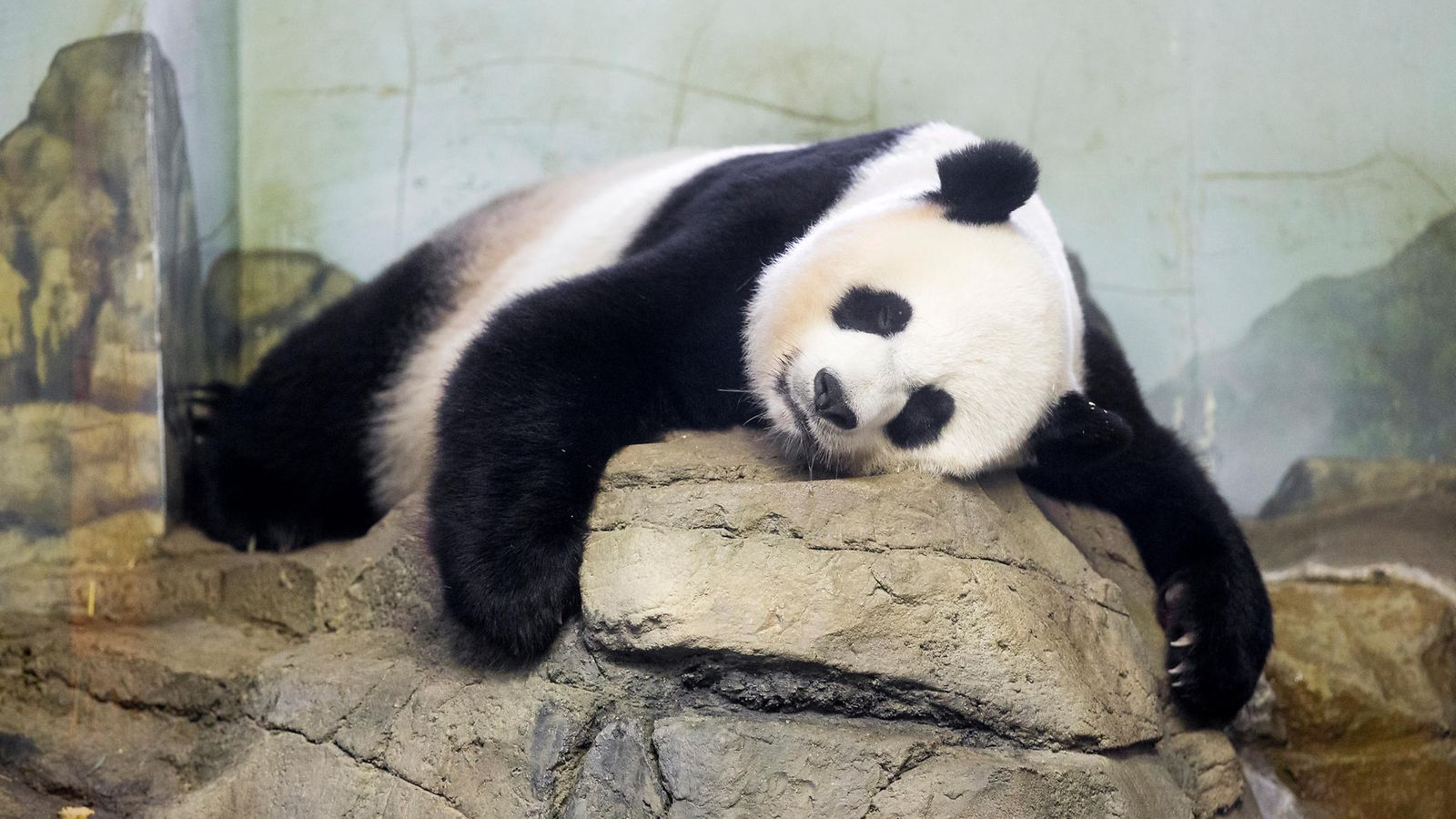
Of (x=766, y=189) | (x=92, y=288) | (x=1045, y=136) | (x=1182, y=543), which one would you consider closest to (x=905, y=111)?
(x=1045, y=136)

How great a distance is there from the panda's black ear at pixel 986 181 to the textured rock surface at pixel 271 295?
288cm

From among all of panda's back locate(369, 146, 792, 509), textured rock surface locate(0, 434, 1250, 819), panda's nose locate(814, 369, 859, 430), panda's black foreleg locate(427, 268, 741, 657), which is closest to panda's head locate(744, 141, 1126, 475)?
panda's nose locate(814, 369, 859, 430)

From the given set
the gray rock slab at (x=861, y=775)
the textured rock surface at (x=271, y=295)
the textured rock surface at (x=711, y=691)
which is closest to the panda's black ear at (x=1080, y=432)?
the textured rock surface at (x=711, y=691)

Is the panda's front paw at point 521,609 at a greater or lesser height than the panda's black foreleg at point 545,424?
lesser

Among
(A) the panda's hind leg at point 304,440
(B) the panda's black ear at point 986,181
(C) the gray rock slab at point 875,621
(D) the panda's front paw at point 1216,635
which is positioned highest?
(B) the panda's black ear at point 986,181

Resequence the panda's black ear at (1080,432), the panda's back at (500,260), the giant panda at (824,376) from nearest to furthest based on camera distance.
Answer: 1. the giant panda at (824,376)
2. the panda's black ear at (1080,432)
3. the panda's back at (500,260)

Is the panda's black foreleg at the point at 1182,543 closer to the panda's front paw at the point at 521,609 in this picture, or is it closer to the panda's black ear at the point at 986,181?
the panda's black ear at the point at 986,181

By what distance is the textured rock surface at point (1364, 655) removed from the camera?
345cm

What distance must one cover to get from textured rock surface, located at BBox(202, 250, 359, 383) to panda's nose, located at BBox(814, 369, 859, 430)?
290 centimetres

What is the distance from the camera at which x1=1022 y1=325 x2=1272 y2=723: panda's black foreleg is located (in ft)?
10.1

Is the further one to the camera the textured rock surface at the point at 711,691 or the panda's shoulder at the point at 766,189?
the panda's shoulder at the point at 766,189

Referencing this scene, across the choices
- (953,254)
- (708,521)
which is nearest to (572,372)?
(708,521)

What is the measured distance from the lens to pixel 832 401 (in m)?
2.61

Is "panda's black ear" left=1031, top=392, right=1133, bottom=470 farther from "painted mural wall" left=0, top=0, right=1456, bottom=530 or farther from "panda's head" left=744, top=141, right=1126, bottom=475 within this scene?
"painted mural wall" left=0, top=0, right=1456, bottom=530
